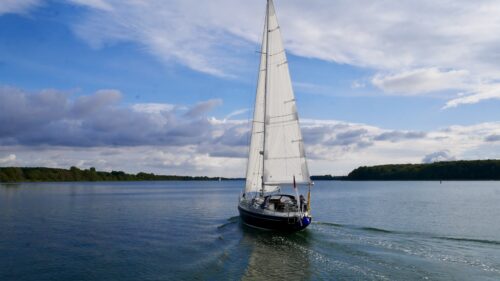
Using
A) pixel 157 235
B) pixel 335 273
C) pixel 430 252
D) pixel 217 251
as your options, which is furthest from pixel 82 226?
pixel 430 252

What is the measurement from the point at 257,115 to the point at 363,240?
1544 cm

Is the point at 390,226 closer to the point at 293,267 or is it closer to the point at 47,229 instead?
the point at 293,267

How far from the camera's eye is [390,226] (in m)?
40.8

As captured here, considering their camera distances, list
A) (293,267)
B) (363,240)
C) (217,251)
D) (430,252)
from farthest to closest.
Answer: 1. (363,240)
2. (217,251)
3. (430,252)
4. (293,267)

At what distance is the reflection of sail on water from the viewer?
74.4ft

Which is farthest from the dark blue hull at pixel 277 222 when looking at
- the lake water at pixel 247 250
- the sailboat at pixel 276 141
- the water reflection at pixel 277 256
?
the lake water at pixel 247 250

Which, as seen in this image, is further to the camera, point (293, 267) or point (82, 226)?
point (82, 226)

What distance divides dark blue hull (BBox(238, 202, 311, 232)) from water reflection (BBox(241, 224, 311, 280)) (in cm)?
68

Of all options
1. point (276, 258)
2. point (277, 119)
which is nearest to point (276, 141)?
point (277, 119)

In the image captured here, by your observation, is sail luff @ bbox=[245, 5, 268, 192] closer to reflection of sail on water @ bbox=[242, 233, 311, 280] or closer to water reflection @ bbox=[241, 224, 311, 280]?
water reflection @ bbox=[241, 224, 311, 280]

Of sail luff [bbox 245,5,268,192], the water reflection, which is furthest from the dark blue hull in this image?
sail luff [bbox 245,5,268,192]

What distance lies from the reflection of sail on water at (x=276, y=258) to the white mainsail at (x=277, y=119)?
563 cm

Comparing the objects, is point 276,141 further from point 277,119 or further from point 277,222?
point 277,222

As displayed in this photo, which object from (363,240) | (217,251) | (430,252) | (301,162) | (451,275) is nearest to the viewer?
(451,275)
